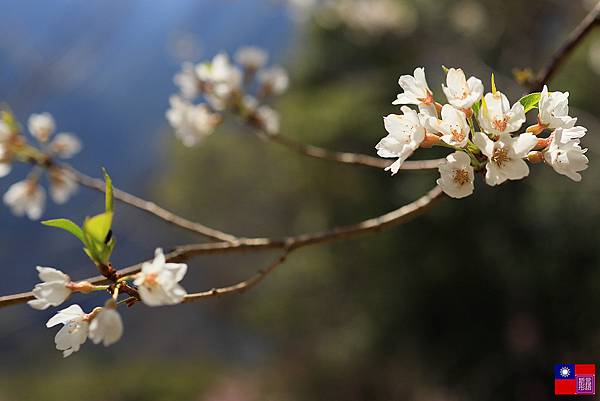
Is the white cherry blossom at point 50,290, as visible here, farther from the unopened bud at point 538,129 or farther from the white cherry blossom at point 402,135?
the unopened bud at point 538,129

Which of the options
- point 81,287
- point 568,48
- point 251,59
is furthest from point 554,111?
point 251,59

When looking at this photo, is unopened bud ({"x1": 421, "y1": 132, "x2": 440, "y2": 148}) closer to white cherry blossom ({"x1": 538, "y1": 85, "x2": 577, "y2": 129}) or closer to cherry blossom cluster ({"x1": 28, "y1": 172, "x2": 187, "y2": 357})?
white cherry blossom ({"x1": 538, "y1": 85, "x2": 577, "y2": 129})

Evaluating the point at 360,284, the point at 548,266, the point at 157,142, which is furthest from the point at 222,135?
the point at 548,266

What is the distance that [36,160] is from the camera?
875 mm

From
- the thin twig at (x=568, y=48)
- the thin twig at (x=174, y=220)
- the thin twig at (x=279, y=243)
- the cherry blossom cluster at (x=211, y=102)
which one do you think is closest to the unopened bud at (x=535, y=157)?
the thin twig at (x=279, y=243)

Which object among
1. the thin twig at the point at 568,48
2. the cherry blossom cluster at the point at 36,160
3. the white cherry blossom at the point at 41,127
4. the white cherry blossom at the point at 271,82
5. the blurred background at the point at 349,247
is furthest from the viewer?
the blurred background at the point at 349,247

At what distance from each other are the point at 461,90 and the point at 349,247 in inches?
127

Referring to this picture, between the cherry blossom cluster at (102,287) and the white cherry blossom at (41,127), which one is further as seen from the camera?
the white cherry blossom at (41,127)

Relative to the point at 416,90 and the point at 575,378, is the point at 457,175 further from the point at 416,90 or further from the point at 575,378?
the point at 575,378

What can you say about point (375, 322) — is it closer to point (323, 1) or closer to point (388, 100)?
point (388, 100)

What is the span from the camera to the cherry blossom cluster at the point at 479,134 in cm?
42

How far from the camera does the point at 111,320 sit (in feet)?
1.38

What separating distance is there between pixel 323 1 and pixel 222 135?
68.7 inches

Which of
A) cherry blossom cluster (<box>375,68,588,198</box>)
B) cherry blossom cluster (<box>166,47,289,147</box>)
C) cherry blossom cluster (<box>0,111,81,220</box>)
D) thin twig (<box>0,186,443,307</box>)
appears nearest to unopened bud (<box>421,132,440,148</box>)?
cherry blossom cluster (<box>375,68,588,198</box>)
